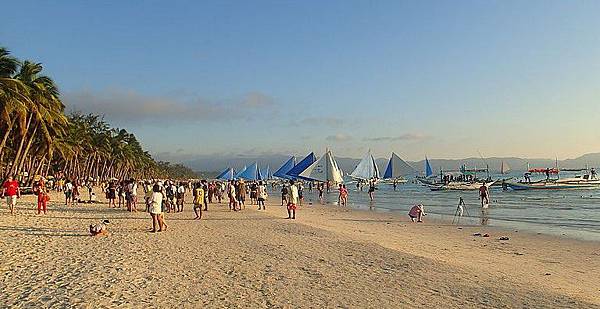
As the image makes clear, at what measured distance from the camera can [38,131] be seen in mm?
36531

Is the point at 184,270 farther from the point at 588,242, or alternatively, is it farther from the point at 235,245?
the point at 588,242

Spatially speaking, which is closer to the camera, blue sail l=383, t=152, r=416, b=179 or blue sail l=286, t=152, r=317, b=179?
blue sail l=286, t=152, r=317, b=179

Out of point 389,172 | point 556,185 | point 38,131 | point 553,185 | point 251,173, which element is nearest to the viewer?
point 38,131

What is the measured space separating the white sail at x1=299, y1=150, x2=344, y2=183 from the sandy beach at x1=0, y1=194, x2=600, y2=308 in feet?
109

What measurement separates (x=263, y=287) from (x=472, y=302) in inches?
124

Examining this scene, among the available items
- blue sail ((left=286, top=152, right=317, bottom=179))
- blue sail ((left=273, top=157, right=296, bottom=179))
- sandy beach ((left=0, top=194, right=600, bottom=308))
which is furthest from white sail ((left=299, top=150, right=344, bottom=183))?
sandy beach ((left=0, top=194, right=600, bottom=308))

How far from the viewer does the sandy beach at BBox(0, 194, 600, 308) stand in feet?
23.5

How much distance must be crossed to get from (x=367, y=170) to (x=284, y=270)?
6769 centimetres

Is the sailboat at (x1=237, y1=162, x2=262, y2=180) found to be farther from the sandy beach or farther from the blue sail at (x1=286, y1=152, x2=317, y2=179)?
the sandy beach

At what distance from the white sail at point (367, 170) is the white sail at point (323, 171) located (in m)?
25.9

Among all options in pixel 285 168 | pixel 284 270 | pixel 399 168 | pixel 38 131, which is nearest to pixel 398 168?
pixel 399 168

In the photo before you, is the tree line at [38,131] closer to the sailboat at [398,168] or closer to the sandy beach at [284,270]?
the sandy beach at [284,270]

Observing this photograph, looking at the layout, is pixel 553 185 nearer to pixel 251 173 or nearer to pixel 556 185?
pixel 556 185

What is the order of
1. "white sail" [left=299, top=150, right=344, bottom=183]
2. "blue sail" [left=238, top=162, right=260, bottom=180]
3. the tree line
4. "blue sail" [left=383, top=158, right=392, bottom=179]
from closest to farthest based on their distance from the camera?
the tree line
"white sail" [left=299, top=150, right=344, bottom=183]
"blue sail" [left=383, top=158, right=392, bottom=179]
"blue sail" [left=238, top=162, right=260, bottom=180]
